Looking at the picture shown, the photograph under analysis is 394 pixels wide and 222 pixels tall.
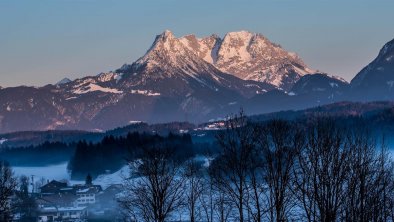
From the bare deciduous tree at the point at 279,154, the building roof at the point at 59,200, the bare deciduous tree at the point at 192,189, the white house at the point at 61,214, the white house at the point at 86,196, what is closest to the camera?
the bare deciduous tree at the point at 279,154

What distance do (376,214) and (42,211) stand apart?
394ft

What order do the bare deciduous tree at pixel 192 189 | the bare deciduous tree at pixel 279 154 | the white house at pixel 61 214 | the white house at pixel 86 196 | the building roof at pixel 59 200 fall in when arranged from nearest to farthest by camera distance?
the bare deciduous tree at pixel 279 154
the bare deciduous tree at pixel 192 189
the white house at pixel 61 214
the building roof at pixel 59 200
the white house at pixel 86 196

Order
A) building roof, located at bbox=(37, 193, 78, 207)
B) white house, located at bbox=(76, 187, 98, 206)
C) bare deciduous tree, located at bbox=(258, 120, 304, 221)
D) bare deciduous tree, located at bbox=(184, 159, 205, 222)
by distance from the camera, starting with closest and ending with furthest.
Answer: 1. bare deciduous tree, located at bbox=(258, 120, 304, 221)
2. bare deciduous tree, located at bbox=(184, 159, 205, 222)
3. building roof, located at bbox=(37, 193, 78, 207)
4. white house, located at bbox=(76, 187, 98, 206)

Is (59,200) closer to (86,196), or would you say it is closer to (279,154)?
(86,196)

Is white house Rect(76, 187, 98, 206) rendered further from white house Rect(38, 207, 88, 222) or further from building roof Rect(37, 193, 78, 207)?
white house Rect(38, 207, 88, 222)

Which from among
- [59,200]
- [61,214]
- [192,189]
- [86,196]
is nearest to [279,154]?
[192,189]

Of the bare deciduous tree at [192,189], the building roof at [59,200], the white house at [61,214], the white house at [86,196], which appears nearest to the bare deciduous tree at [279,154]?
the bare deciduous tree at [192,189]

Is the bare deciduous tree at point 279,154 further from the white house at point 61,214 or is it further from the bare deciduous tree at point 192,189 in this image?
the white house at point 61,214

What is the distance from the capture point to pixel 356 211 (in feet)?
141

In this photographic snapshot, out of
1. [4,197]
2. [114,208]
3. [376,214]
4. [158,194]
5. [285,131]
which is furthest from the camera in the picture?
[114,208]

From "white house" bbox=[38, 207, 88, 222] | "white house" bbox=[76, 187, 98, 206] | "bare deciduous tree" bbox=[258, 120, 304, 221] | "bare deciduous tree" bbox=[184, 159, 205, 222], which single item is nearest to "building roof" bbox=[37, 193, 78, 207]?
"white house" bbox=[76, 187, 98, 206]

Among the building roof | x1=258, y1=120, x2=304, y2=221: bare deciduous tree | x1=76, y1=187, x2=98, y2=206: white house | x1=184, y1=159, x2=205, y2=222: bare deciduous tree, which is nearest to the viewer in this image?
x1=258, y1=120, x2=304, y2=221: bare deciduous tree

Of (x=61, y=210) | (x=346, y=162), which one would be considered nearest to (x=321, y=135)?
(x=346, y=162)

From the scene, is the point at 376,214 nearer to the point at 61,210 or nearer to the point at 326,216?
the point at 326,216
